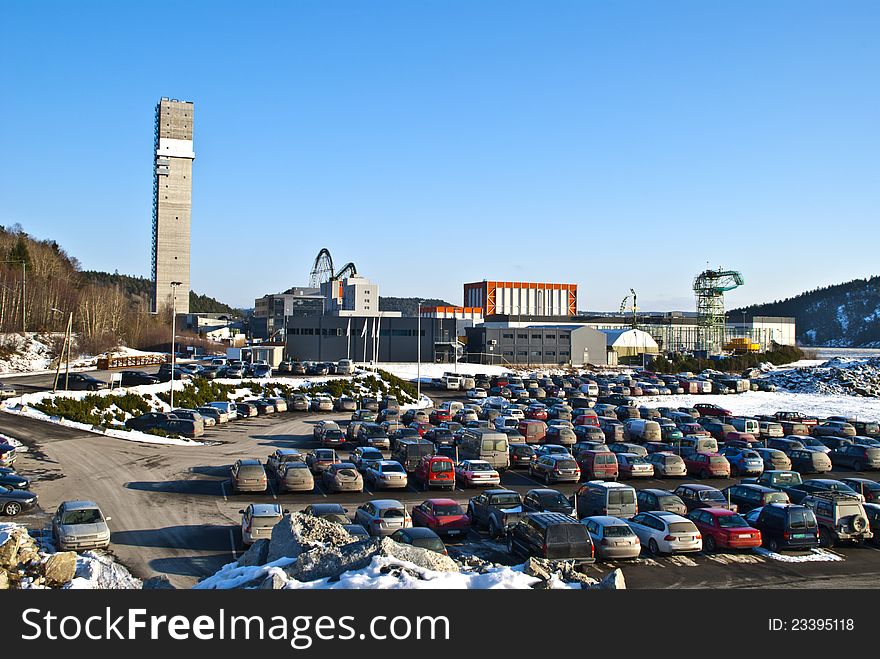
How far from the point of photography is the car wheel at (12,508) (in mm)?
20719

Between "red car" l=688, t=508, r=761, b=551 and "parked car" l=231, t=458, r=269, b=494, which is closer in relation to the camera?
"red car" l=688, t=508, r=761, b=551

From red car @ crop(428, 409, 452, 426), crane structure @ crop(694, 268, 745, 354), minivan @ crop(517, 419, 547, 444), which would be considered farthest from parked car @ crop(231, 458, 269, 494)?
crane structure @ crop(694, 268, 745, 354)

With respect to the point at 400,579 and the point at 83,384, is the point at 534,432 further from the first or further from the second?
the point at 83,384

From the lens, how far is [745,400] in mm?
65875

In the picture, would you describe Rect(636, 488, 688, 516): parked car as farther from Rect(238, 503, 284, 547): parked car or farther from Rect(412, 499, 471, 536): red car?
Rect(238, 503, 284, 547): parked car

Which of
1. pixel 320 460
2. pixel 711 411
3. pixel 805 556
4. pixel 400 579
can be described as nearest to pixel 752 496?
pixel 805 556

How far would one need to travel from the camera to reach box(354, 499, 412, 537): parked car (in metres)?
18.7

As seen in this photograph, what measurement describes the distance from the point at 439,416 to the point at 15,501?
2675 cm

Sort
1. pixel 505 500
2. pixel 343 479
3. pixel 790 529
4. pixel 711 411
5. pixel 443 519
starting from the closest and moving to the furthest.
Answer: pixel 790 529 < pixel 443 519 < pixel 505 500 < pixel 343 479 < pixel 711 411

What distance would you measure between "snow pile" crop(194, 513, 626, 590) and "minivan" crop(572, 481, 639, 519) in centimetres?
715

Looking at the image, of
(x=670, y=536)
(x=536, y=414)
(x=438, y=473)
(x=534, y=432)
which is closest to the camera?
(x=670, y=536)

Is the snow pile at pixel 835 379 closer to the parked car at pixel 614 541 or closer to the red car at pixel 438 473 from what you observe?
the red car at pixel 438 473

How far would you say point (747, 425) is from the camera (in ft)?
139

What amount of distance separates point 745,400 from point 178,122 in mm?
120383
